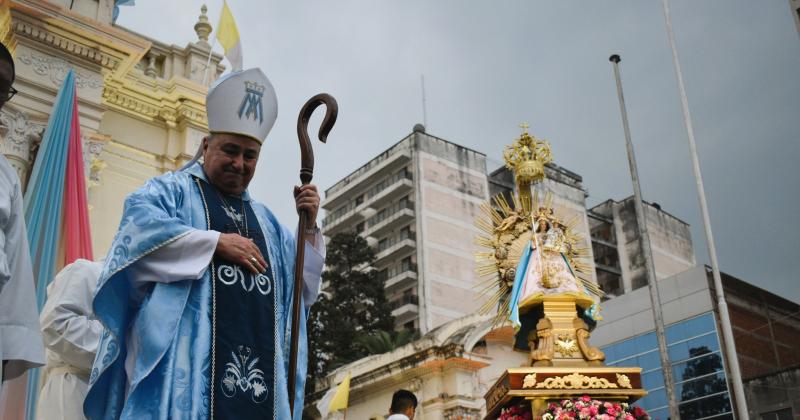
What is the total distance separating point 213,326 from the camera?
9.83ft

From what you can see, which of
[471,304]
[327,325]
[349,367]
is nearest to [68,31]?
[349,367]

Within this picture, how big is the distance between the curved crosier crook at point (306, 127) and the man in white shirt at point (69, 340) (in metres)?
1.37

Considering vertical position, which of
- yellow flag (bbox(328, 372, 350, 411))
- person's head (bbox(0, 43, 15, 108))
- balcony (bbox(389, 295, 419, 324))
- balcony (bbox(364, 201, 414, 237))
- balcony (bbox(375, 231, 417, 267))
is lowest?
person's head (bbox(0, 43, 15, 108))

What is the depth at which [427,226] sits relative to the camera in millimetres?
35906

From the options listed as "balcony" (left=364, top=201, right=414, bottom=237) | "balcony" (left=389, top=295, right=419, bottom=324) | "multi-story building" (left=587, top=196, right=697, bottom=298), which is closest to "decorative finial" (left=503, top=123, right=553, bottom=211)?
"balcony" (left=389, top=295, right=419, bottom=324)

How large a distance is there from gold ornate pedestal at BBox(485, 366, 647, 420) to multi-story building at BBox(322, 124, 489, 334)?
88.1 ft

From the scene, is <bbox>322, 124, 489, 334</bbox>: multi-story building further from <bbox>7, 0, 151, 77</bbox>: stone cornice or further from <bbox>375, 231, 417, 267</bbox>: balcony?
<bbox>7, 0, 151, 77</bbox>: stone cornice

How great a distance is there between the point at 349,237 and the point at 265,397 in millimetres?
26700

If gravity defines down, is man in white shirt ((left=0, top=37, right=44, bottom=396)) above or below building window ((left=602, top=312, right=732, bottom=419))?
below

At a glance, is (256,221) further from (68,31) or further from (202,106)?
(202,106)

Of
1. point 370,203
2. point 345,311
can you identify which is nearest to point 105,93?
point 345,311

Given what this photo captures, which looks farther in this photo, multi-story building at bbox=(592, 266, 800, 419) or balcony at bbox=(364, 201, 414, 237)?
balcony at bbox=(364, 201, 414, 237)

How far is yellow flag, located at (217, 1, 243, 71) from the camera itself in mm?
9320

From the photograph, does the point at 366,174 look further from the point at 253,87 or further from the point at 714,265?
the point at 253,87
